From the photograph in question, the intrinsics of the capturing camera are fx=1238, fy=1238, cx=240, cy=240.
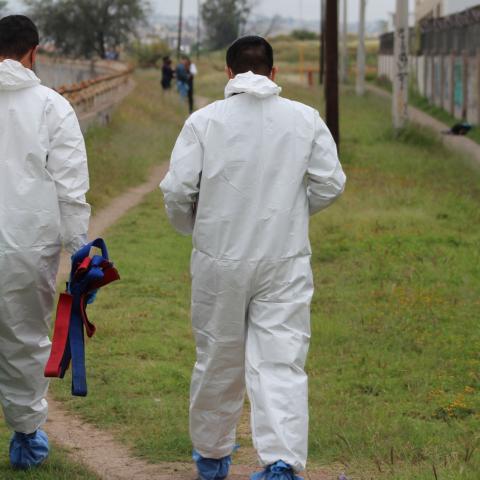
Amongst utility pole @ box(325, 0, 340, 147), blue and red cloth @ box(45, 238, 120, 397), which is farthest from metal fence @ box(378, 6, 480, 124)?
blue and red cloth @ box(45, 238, 120, 397)

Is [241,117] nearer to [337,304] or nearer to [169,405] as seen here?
[169,405]

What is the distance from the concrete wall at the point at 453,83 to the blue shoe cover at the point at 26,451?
85.7 feet

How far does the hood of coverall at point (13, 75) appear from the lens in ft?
16.6

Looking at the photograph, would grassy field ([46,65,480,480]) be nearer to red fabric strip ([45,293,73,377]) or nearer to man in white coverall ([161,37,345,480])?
man in white coverall ([161,37,345,480])

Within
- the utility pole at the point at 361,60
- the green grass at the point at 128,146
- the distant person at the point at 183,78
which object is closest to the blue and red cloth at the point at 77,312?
the green grass at the point at 128,146

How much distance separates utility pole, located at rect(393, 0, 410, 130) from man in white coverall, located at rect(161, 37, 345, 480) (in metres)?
→ 20.6

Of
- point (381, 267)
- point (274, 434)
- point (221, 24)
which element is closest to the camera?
point (274, 434)

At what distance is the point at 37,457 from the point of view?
5.33 m

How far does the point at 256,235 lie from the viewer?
4.78 meters

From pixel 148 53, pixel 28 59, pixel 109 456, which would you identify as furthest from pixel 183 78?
pixel 148 53

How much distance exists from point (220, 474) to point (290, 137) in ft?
4.74

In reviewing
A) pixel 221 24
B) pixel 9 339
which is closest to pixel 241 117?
pixel 9 339

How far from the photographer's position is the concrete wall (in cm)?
3145

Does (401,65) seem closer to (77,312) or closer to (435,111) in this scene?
(435,111)
